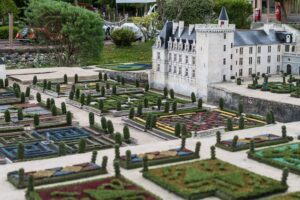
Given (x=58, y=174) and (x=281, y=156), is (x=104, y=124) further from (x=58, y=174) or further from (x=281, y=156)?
(x=281, y=156)

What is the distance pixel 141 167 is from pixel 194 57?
3572 cm

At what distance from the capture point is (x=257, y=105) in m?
62.5

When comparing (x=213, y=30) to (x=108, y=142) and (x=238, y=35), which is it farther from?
(x=108, y=142)

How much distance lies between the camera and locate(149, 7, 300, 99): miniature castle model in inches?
2790

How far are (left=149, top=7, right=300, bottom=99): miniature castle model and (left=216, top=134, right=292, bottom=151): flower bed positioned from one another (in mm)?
25120

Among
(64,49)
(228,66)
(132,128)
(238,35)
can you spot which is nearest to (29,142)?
(132,128)

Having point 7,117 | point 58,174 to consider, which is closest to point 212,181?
point 58,174

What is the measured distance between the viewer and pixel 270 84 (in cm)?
7012

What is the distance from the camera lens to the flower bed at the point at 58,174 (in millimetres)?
35250

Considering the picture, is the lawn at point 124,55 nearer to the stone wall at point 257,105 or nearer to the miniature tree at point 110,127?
the stone wall at point 257,105

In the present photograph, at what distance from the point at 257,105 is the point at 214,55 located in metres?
11.2

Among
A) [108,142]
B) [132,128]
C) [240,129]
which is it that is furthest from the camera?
[132,128]

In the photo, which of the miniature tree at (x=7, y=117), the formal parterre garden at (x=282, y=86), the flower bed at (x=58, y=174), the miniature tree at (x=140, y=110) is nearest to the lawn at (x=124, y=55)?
the formal parterre garden at (x=282, y=86)

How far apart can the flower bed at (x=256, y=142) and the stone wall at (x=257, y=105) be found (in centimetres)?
1314
